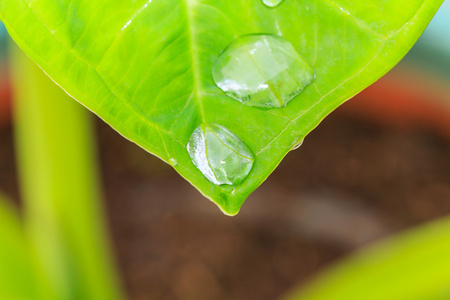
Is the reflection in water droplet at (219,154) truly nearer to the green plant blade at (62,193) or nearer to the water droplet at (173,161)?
the water droplet at (173,161)

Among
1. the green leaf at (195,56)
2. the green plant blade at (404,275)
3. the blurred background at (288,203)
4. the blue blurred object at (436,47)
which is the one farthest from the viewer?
the blurred background at (288,203)

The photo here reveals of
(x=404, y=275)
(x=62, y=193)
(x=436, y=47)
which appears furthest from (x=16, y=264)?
(x=436, y=47)

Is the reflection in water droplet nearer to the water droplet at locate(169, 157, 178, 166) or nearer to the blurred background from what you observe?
the water droplet at locate(169, 157, 178, 166)

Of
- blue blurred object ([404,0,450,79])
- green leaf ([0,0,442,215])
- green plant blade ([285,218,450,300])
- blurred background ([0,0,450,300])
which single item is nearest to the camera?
green leaf ([0,0,442,215])

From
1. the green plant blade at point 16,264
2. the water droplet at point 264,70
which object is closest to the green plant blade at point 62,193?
the green plant blade at point 16,264

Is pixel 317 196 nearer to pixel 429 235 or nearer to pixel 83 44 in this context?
pixel 429 235

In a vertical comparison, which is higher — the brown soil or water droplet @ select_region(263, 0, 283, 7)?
water droplet @ select_region(263, 0, 283, 7)

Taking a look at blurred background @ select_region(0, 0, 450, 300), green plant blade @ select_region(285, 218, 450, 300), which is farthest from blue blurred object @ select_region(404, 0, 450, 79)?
→ green plant blade @ select_region(285, 218, 450, 300)
